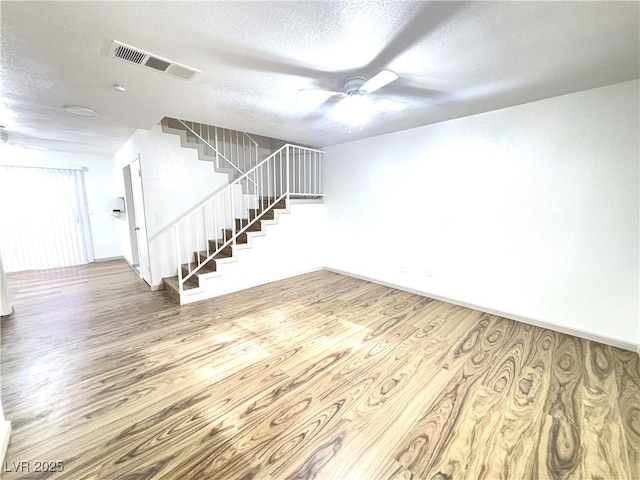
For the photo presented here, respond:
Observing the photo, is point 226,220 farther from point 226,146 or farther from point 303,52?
point 303,52

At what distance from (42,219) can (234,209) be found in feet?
14.1

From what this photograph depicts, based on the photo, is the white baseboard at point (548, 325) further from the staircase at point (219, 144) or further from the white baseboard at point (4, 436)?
the white baseboard at point (4, 436)

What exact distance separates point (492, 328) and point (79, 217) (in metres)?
8.28

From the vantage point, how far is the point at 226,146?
5199 mm

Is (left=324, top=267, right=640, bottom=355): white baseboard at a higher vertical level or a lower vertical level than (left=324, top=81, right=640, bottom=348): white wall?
lower

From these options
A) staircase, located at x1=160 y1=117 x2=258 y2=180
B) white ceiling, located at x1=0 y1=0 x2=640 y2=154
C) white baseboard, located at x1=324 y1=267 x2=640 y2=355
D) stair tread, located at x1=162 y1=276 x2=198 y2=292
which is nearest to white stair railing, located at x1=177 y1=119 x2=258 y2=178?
staircase, located at x1=160 y1=117 x2=258 y2=180

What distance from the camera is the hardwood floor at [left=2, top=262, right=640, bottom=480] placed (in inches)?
56.9

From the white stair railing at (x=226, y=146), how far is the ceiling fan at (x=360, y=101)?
253 cm

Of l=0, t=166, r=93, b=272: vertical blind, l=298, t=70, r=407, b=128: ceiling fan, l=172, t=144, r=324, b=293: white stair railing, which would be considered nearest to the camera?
l=298, t=70, r=407, b=128: ceiling fan

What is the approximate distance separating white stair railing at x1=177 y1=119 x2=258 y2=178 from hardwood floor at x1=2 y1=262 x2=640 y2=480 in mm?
2992

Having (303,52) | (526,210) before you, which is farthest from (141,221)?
(526,210)

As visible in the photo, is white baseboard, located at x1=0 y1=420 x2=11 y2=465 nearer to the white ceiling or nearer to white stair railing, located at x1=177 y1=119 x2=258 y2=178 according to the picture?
the white ceiling

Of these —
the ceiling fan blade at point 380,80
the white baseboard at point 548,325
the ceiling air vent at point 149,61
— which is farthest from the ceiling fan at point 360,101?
the white baseboard at point 548,325

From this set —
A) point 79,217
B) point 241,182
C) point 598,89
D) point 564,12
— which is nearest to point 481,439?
point 564,12
